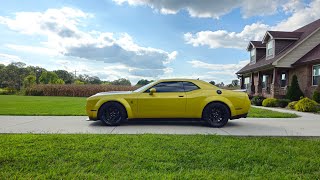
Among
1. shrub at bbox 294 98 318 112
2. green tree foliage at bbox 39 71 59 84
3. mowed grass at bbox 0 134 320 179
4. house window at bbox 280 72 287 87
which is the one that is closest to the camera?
mowed grass at bbox 0 134 320 179

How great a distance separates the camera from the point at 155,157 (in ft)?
13.4

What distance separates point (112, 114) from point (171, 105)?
1.77 m

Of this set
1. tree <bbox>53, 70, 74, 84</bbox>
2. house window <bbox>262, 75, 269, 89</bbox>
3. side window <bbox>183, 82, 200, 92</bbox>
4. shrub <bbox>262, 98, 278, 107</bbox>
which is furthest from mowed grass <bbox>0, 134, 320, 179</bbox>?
tree <bbox>53, 70, 74, 84</bbox>

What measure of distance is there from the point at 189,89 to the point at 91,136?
3.31m

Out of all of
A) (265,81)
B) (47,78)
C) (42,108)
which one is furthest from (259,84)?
(47,78)

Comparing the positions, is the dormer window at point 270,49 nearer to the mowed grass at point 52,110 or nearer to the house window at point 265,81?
the house window at point 265,81

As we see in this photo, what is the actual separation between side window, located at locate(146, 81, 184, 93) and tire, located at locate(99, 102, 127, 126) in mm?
1229

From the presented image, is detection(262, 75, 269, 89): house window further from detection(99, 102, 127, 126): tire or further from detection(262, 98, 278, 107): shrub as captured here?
detection(99, 102, 127, 126): tire

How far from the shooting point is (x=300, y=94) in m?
18.2

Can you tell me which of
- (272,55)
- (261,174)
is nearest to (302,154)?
(261,174)

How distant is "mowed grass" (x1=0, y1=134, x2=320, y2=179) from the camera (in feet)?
11.2

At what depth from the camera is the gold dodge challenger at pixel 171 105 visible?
24.3 ft

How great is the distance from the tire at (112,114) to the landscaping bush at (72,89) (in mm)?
28435

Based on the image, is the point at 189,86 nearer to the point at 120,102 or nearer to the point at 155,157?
the point at 120,102
